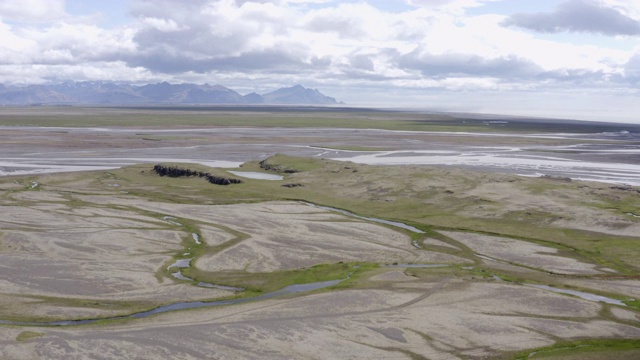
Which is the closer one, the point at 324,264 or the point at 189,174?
the point at 324,264

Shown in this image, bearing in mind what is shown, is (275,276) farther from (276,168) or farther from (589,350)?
(276,168)

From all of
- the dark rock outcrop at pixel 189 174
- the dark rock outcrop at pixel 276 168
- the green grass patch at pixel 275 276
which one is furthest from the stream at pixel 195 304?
the dark rock outcrop at pixel 276 168

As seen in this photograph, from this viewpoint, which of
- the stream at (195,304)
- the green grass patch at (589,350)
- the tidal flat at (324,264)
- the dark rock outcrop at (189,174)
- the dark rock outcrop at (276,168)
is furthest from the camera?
the dark rock outcrop at (276,168)

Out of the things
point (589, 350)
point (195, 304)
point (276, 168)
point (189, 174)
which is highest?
point (276, 168)

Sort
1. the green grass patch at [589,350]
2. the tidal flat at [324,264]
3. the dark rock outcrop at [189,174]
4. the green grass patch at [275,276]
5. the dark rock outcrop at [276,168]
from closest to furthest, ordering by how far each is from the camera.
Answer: the green grass patch at [589,350] → the tidal flat at [324,264] → the green grass patch at [275,276] → the dark rock outcrop at [189,174] → the dark rock outcrop at [276,168]

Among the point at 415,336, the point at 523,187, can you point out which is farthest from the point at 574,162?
the point at 415,336

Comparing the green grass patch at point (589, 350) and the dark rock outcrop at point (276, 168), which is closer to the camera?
the green grass patch at point (589, 350)

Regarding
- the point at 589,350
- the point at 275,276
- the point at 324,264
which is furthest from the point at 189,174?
the point at 589,350

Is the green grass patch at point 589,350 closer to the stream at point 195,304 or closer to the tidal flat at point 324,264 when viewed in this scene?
the tidal flat at point 324,264

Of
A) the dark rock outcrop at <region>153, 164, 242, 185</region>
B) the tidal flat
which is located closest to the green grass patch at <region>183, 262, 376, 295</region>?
the tidal flat

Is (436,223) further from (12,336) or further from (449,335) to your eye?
(12,336)
